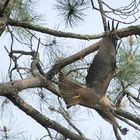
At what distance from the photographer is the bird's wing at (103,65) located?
152cm

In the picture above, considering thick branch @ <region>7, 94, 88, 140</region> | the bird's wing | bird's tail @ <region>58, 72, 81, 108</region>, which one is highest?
the bird's wing

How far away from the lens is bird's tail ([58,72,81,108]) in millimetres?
1534

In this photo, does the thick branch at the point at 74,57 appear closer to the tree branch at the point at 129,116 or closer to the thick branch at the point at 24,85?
the thick branch at the point at 24,85

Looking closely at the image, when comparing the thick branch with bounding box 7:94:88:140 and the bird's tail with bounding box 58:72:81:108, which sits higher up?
the bird's tail with bounding box 58:72:81:108

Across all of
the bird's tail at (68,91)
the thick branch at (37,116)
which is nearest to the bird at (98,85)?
the bird's tail at (68,91)

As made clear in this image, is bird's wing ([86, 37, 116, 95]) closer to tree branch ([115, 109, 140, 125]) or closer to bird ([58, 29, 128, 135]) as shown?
bird ([58, 29, 128, 135])

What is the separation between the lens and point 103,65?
5.01ft

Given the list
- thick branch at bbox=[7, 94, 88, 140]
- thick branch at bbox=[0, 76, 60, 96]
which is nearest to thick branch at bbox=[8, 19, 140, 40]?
thick branch at bbox=[0, 76, 60, 96]

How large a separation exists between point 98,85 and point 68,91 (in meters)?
0.11

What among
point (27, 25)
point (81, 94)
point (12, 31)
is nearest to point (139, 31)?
point (81, 94)

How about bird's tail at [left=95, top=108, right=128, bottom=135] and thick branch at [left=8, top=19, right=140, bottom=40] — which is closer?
bird's tail at [left=95, top=108, right=128, bottom=135]

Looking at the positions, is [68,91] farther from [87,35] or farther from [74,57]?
[87,35]

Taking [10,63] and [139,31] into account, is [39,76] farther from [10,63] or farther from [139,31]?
[139,31]

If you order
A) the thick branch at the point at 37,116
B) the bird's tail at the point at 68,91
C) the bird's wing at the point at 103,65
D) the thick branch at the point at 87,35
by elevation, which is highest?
the thick branch at the point at 87,35
